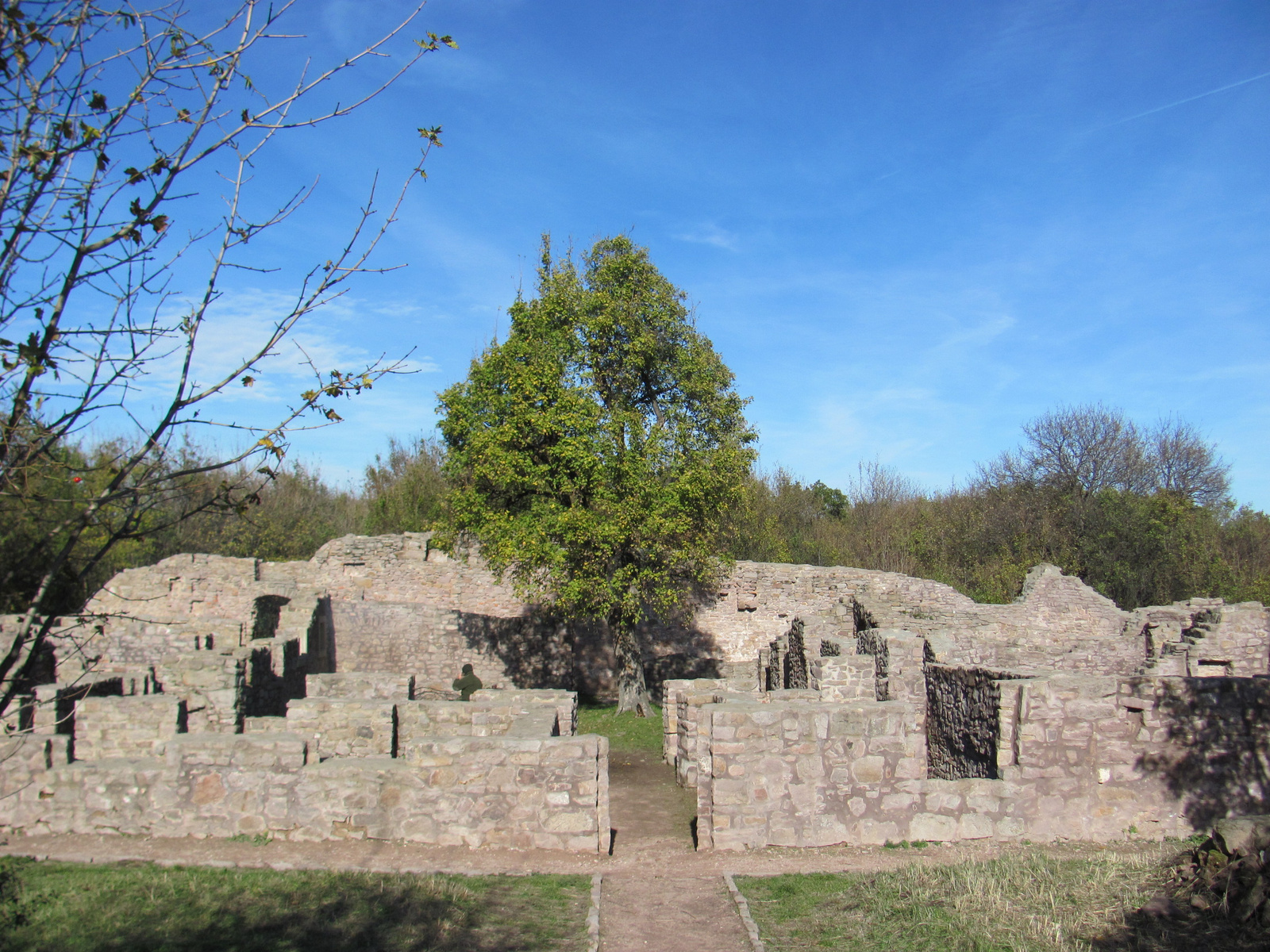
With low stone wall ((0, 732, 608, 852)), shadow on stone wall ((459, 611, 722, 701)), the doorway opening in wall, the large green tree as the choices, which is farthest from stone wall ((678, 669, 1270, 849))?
the doorway opening in wall

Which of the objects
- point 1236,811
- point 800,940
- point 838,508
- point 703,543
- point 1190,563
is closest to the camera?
point 800,940

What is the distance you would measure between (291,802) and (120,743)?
3.22m

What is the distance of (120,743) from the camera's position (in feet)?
32.1

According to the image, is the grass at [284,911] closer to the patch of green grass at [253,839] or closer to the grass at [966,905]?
the patch of green grass at [253,839]

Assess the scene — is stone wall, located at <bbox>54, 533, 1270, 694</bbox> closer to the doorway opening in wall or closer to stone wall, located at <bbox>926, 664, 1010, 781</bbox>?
the doorway opening in wall

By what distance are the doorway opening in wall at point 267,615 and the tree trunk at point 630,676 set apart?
24.7 feet

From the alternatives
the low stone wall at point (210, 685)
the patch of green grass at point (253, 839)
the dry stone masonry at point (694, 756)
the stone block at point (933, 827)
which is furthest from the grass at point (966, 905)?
the low stone wall at point (210, 685)

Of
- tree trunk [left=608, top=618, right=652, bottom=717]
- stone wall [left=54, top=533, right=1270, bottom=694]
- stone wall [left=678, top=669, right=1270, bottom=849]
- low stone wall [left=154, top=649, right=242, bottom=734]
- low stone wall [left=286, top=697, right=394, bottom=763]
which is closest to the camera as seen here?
stone wall [left=678, top=669, right=1270, bottom=849]

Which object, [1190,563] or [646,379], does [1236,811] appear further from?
[1190,563]

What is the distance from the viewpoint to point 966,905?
6.35 meters

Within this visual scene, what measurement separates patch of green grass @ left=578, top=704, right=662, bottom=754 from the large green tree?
28.3 inches

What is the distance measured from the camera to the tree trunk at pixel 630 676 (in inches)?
711

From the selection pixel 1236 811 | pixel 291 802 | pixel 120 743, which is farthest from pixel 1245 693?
pixel 120 743

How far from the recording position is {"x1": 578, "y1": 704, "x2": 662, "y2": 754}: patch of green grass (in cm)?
1419
